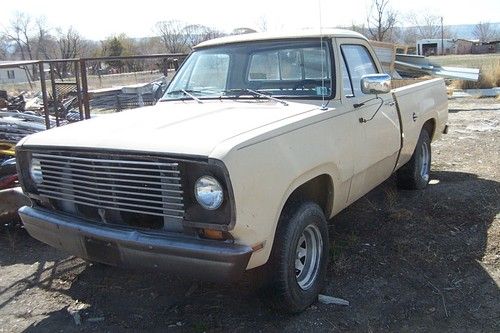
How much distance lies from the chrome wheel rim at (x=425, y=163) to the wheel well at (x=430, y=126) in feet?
0.71

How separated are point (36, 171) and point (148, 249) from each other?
1210 mm

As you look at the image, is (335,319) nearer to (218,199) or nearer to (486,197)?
(218,199)

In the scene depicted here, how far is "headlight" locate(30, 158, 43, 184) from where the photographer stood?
3.48 metres


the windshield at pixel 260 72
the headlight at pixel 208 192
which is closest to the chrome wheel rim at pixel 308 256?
the headlight at pixel 208 192

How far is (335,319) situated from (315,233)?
2.03 ft

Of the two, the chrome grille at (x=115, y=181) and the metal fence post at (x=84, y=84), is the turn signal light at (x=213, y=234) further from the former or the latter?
the metal fence post at (x=84, y=84)

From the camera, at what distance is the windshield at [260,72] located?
4062mm

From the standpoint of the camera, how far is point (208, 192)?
9.10 feet

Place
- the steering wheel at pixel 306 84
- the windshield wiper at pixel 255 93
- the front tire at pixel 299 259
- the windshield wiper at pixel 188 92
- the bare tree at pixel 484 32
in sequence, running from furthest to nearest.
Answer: the bare tree at pixel 484 32 < the windshield wiper at pixel 188 92 < the steering wheel at pixel 306 84 < the windshield wiper at pixel 255 93 < the front tire at pixel 299 259

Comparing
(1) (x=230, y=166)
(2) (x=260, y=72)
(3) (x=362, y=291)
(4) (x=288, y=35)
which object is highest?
(4) (x=288, y=35)

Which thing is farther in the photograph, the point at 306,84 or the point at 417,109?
the point at 417,109

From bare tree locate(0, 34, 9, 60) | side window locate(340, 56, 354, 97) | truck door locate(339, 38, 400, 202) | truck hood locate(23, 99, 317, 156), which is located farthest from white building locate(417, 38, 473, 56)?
truck hood locate(23, 99, 317, 156)

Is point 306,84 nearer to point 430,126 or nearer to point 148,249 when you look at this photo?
point 148,249

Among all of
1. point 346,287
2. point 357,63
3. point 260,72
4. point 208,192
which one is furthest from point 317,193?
point 357,63
